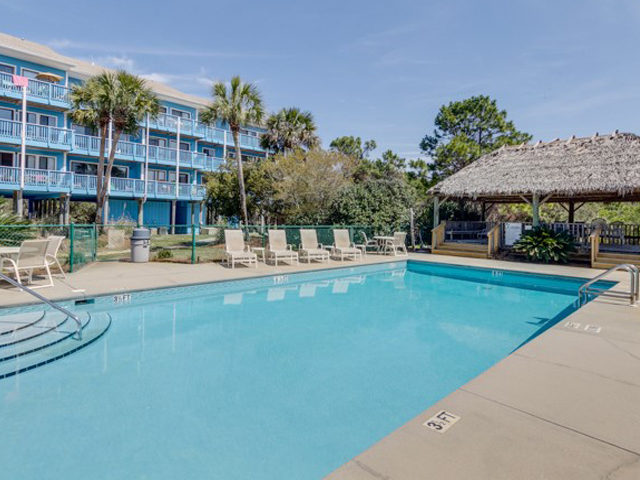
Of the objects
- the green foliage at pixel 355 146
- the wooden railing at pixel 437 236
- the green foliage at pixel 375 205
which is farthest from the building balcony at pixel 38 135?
the green foliage at pixel 355 146

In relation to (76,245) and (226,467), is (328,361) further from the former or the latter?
(76,245)

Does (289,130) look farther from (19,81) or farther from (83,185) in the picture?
(19,81)

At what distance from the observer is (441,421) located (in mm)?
2771

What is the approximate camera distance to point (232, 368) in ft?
15.8

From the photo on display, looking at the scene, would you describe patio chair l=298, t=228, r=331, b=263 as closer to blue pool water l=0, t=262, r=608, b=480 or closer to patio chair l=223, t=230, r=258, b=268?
patio chair l=223, t=230, r=258, b=268

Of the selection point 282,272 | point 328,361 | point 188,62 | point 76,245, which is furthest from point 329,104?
point 328,361

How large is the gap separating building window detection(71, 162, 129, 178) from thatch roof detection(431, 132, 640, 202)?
19599 mm

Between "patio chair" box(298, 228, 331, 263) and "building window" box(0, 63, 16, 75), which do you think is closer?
"patio chair" box(298, 228, 331, 263)

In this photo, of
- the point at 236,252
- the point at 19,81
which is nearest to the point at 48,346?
the point at 236,252

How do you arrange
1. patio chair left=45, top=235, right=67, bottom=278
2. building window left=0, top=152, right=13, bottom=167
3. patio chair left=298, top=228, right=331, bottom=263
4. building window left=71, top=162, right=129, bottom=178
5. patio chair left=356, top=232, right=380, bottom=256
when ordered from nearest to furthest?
patio chair left=45, top=235, right=67, bottom=278, patio chair left=298, top=228, right=331, bottom=263, patio chair left=356, top=232, right=380, bottom=256, building window left=0, top=152, right=13, bottom=167, building window left=71, top=162, right=129, bottom=178

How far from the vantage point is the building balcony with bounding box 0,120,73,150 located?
63.7 ft

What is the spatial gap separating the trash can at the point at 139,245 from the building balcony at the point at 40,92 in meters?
13.7

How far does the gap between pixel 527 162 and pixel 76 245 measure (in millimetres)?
16656

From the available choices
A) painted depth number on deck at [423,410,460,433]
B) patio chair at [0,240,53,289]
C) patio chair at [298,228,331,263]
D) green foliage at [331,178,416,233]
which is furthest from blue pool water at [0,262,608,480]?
green foliage at [331,178,416,233]
